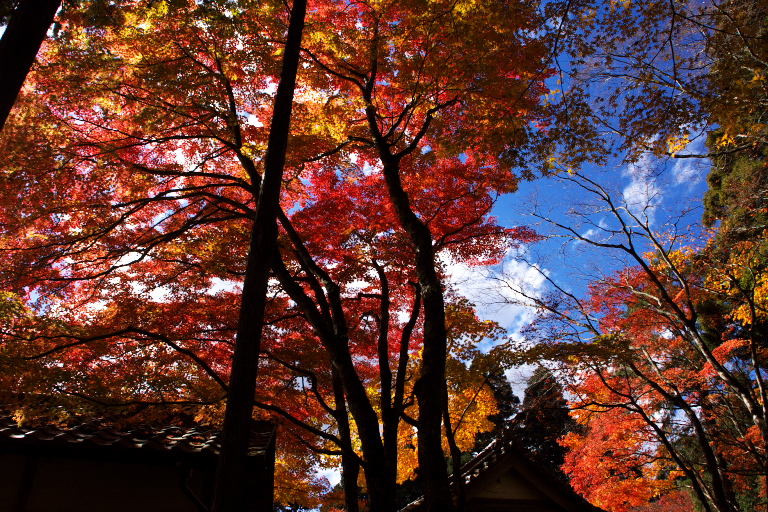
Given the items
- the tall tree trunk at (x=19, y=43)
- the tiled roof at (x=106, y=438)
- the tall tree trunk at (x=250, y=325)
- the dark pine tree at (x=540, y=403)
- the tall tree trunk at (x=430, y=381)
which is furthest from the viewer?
the dark pine tree at (x=540, y=403)

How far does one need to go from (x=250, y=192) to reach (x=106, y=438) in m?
4.15

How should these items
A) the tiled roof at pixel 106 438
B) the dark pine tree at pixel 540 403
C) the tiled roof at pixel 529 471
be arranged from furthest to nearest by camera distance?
the dark pine tree at pixel 540 403 → the tiled roof at pixel 529 471 → the tiled roof at pixel 106 438

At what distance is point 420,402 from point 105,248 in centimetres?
601

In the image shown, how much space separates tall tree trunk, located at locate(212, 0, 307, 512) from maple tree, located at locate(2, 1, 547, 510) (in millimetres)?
1407

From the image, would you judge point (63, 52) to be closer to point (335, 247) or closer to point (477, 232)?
point (335, 247)

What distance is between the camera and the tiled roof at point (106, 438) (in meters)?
5.13

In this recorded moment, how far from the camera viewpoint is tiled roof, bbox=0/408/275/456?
5131mm

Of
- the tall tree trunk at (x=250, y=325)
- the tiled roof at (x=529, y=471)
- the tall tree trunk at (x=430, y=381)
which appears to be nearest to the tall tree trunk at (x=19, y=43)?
the tall tree trunk at (x=250, y=325)

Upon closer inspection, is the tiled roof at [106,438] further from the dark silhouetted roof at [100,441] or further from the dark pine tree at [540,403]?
the dark pine tree at [540,403]

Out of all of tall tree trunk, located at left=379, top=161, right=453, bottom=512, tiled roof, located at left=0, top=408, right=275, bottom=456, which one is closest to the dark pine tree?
tall tree trunk, located at left=379, top=161, right=453, bottom=512

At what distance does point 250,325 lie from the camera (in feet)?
12.4

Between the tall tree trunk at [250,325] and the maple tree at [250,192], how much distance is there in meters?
1.41

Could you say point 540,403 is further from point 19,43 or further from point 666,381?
point 19,43

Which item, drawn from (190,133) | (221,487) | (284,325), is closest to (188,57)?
(190,133)
